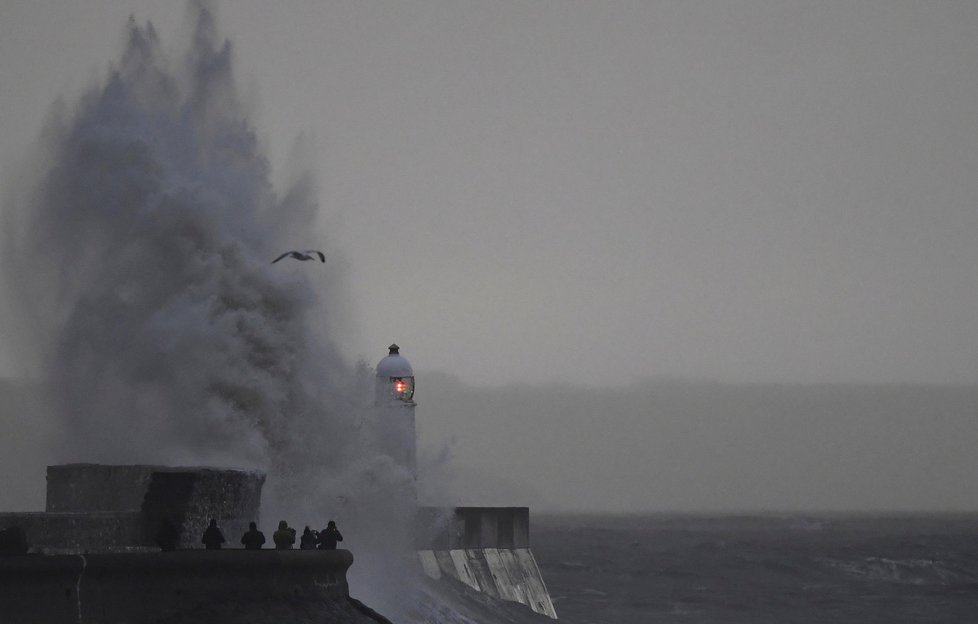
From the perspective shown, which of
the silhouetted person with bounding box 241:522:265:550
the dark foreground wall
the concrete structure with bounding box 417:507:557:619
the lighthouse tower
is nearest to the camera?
the dark foreground wall

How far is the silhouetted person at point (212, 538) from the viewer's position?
11.5 metres

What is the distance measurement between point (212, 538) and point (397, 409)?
43.2 ft

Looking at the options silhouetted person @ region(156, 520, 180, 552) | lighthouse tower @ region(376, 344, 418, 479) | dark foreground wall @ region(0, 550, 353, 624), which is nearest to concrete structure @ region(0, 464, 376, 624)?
dark foreground wall @ region(0, 550, 353, 624)

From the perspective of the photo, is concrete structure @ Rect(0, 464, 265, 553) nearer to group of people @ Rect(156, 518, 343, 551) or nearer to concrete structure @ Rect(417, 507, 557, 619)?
group of people @ Rect(156, 518, 343, 551)

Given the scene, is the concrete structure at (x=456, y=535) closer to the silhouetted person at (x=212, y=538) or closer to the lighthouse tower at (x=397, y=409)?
the lighthouse tower at (x=397, y=409)

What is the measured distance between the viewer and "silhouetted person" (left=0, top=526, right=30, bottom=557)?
10703 millimetres

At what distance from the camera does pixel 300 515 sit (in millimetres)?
18453

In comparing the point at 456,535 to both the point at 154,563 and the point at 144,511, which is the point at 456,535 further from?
the point at 154,563

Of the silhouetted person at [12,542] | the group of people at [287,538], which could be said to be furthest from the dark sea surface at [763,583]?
the silhouetted person at [12,542]

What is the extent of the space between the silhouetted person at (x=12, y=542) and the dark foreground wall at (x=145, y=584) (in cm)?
33

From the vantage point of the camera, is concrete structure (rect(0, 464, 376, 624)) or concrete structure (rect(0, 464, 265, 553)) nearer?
concrete structure (rect(0, 464, 376, 624))

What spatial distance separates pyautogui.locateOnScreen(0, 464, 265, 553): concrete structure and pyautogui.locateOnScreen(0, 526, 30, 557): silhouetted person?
1.57 feet

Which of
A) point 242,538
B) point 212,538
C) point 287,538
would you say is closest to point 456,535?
point 287,538

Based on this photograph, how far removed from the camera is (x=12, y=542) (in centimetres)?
1075
